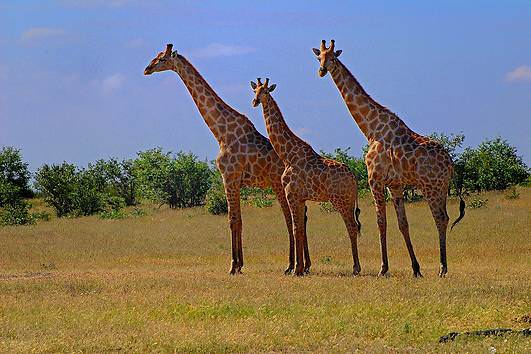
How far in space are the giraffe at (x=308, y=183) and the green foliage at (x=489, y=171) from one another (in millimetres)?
25245

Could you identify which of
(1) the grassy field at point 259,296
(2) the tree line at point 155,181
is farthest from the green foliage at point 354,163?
(1) the grassy field at point 259,296

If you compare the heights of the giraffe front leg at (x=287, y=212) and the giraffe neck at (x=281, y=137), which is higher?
the giraffe neck at (x=281, y=137)

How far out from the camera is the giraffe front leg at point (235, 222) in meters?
17.1

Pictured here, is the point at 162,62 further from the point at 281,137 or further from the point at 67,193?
the point at 67,193

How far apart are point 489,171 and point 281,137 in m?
30.0

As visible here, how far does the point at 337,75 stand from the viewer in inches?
664

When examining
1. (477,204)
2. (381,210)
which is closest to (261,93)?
(381,210)

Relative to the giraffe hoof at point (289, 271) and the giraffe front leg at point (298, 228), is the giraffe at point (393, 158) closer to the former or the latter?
the giraffe front leg at point (298, 228)

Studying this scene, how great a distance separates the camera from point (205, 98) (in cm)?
1786

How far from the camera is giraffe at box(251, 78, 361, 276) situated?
16234 mm

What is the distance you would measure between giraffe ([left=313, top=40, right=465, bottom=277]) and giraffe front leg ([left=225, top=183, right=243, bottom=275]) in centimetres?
265

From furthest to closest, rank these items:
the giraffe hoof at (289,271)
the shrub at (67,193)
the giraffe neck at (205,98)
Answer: the shrub at (67,193) → the giraffe neck at (205,98) → the giraffe hoof at (289,271)

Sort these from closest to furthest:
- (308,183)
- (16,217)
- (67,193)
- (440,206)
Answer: (440,206)
(308,183)
(16,217)
(67,193)

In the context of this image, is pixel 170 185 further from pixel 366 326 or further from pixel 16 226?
pixel 366 326
